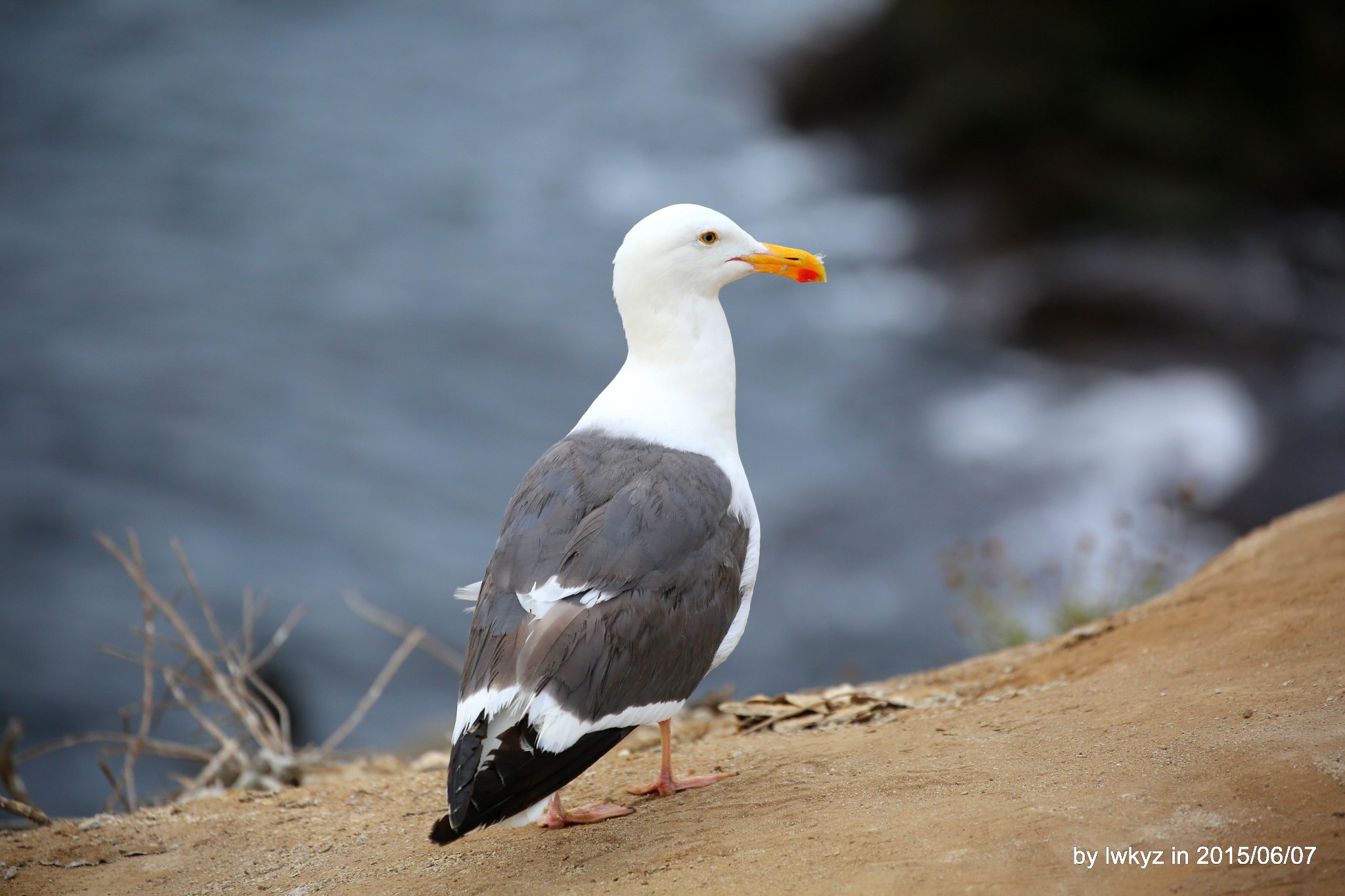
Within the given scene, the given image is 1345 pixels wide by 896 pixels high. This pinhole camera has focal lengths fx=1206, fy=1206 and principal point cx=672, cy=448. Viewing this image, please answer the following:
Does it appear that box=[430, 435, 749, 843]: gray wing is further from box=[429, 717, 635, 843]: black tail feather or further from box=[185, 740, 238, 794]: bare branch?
box=[185, 740, 238, 794]: bare branch

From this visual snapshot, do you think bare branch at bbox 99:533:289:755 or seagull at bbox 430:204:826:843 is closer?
seagull at bbox 430:204:826:843

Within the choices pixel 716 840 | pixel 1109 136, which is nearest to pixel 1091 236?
pixel 1109 136

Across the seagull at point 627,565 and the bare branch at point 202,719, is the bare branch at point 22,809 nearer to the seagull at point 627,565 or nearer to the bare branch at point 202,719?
the bare branch at point 202,719

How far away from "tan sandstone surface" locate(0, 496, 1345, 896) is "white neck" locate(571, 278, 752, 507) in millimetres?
1141

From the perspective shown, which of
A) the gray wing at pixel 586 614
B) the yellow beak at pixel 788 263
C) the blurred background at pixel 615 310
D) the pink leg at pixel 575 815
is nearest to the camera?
the gray wing at pixel 586 614

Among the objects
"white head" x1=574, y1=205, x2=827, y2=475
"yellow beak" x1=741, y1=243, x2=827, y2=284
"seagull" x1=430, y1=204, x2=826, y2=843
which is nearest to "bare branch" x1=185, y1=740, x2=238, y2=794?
"seagull" x1=430, y1=204, x2=826, y2=843

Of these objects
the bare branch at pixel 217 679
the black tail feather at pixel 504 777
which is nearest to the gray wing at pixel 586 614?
the black tail feather at pixel 504 777

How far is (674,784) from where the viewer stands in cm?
392

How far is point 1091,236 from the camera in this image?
13.6 metres

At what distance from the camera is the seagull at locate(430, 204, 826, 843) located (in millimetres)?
3174

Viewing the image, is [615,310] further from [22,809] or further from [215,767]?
[22,809]

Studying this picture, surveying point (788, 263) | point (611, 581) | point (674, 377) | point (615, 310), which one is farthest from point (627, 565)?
point (615, 310)

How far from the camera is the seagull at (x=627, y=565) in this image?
10.4 feet

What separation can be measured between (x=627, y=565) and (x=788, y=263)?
1530mm
